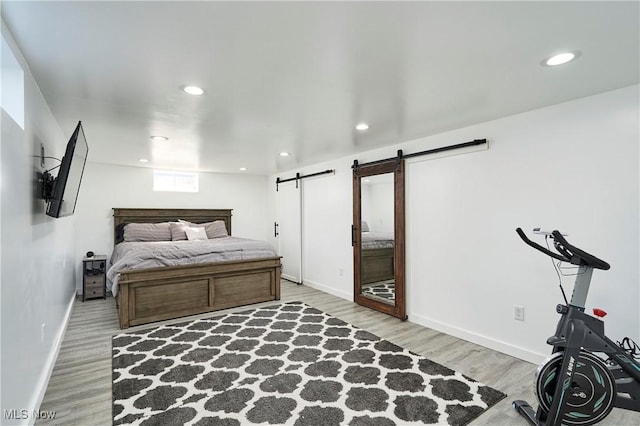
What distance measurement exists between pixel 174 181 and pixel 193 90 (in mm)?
4580

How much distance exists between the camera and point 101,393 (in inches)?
93.0

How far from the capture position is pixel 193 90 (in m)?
2.36

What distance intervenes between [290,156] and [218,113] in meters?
2.20

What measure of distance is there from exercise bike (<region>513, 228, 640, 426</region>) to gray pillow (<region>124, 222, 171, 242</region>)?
18.6ft

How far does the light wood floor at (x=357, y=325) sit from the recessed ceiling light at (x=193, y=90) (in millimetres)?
2311

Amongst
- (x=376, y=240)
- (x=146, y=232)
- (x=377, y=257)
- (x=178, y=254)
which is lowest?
(x=377, y=257)

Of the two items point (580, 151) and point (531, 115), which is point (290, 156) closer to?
point (531, 115)

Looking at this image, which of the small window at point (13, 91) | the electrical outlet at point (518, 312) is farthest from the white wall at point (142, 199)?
the electrical outlet at point (518, 312)

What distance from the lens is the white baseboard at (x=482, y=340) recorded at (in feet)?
9.40

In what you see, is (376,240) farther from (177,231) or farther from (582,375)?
(177,231)

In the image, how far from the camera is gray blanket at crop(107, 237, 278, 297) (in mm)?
3896
